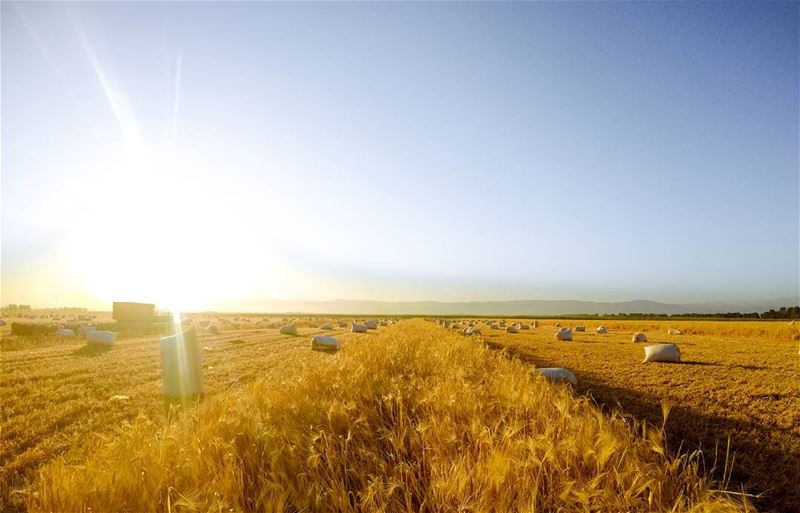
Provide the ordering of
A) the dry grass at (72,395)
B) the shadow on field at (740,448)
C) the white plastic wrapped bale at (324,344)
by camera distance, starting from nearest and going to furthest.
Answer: the shadow on field at (740,448)
the dry grass at (72,395)
the white plastic wrapped bale at (324,344)

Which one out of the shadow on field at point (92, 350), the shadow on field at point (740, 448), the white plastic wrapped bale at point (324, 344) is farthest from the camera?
the white plastic wrapped bale at point (324, 344)

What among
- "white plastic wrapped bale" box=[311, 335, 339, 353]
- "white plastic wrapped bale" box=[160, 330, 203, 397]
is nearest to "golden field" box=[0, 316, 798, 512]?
"white plastic wrapped bale" box=[160, 330, 203, 397]

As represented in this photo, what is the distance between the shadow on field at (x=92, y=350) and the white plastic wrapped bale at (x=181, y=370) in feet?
29.6

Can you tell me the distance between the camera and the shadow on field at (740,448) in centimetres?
368

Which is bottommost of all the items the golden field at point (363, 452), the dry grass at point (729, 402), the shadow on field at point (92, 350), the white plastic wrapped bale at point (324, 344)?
the white plastic wrapped bale at point (324, 344)

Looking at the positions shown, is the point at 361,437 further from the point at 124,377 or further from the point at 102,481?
the point at 124,377

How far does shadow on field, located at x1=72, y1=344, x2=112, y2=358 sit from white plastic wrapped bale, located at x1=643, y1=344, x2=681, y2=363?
21758mm

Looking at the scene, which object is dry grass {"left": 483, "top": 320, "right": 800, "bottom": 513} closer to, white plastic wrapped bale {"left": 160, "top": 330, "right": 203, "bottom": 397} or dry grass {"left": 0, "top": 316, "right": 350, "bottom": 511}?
dry grass {"left": 0, "top": 316, "right": 350, "bottom": 511}

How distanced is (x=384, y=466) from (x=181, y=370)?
24.7ft

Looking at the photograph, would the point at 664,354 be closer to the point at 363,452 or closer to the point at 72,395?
the point at 363,452

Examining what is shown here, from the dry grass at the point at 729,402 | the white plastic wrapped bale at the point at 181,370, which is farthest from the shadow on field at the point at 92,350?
the dry grass at the point at 729,402

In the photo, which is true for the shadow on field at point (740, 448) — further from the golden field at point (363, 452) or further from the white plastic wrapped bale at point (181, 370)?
the white plastic wrapped bale at point (181, 370)

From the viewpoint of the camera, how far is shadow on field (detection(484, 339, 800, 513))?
12.1 feet

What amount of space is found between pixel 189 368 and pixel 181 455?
6.52m
